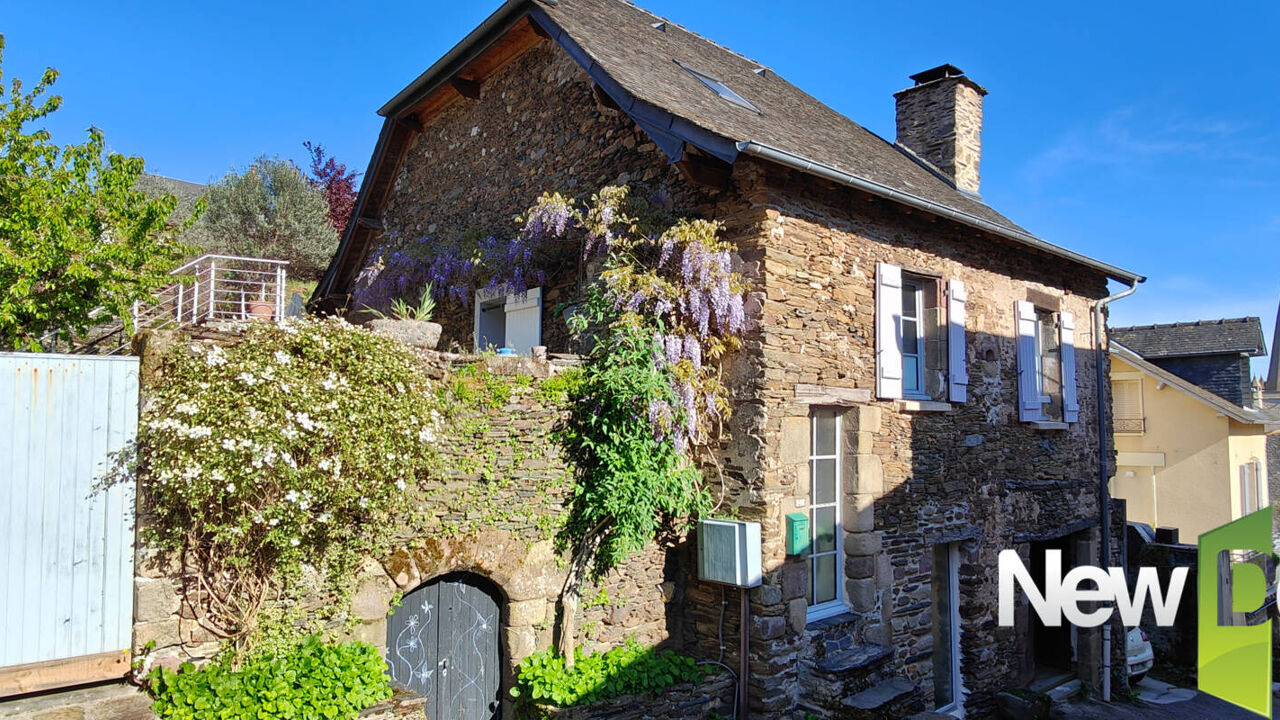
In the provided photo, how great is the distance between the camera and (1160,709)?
9.99 meters

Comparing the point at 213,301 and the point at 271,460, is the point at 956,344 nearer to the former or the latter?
the point at 271,460

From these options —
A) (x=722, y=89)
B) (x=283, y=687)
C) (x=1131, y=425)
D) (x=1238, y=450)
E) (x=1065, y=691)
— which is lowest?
(x=1065, y=691)

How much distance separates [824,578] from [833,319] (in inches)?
91.0

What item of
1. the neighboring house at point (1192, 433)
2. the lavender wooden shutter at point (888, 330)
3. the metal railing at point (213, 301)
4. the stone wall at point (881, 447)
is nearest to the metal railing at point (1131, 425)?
the neighboring house at point (1192, 433)

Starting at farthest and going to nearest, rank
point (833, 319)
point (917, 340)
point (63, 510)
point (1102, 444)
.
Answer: point (1102, 444) < point (917, 340) < point (833, 319) < point (63, 510)

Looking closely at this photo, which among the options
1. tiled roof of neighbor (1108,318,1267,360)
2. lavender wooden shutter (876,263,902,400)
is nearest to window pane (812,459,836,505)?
lavender wooden shutter (876,263,902,400)

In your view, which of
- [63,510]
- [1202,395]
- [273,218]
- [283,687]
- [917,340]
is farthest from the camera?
[273,218]

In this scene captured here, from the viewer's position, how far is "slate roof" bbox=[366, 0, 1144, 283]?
22.0 ft

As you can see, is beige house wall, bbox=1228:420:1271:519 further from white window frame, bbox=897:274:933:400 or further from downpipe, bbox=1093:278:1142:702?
white window frame, bbox=897:274:933:400

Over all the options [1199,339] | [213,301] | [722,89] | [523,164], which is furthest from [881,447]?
[1199,339]

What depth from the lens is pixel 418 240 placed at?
10273mm

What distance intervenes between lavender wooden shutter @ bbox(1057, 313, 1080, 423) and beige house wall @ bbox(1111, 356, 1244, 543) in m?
7.56

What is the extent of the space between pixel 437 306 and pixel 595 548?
453 cm

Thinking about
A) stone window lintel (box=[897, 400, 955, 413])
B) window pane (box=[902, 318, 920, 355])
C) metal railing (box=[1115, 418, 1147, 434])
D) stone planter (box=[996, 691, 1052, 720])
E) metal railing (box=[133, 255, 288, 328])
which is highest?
metal railing (box=[133, 255, 288, 328])
